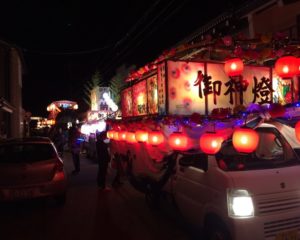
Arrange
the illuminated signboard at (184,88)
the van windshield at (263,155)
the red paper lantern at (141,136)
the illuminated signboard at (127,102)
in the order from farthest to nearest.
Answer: the illuminated signboard at (127,102) < the red paper lantern at (141,136) < the illuminated signboard at (184,88) < the van windshield at (263,155)

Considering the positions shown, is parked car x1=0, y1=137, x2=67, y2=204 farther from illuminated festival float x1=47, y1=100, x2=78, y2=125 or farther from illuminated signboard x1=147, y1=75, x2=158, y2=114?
illuminated festival float x1=47, y1=100, x2=78, y2=125

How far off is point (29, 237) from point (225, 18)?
31.4 ft

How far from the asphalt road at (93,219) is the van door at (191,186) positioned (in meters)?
0.83

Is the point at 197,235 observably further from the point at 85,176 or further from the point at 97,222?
the point at 85,176

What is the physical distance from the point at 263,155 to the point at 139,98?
569 cm

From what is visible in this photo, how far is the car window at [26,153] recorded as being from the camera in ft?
28.7

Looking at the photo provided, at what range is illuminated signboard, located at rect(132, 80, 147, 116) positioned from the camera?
10.6m

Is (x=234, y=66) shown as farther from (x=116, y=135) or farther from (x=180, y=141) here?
(x=116, y=135)

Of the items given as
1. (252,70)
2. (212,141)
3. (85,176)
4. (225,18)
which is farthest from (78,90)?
(212,141)

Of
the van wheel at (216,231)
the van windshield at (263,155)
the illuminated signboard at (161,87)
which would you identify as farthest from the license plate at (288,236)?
the illuminated signboard at (161,87)

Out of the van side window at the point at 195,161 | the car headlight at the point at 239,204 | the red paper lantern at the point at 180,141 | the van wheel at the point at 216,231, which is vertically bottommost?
the van wheel at the point at 216,231

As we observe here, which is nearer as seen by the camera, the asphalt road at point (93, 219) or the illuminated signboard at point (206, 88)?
the asphalt road at point (93, 219)

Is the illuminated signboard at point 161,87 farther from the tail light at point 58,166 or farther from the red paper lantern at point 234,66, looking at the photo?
the tail light at point 58,166

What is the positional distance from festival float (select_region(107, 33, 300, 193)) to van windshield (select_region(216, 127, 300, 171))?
0.93 ft
